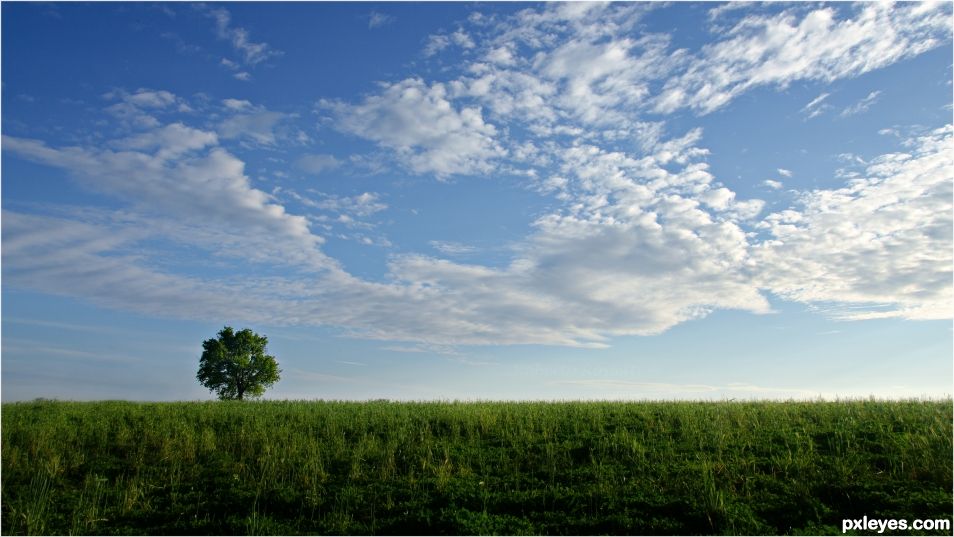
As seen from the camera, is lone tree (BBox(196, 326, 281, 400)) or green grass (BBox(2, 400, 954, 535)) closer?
green grass (BBox(2, 400, 954, 535))

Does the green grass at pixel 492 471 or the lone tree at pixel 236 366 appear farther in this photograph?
the lone tree at pixel 236 366

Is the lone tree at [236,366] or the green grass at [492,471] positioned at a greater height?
the lone tree at [236,366]

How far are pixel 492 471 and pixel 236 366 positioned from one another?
4284cm

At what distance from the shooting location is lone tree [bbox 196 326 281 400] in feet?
175

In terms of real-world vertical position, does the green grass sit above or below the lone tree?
below

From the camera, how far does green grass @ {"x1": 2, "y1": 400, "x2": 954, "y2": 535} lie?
13.6 m

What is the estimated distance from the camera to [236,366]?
176 feet

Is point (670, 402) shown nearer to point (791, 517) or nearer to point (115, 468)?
point (791, 517)

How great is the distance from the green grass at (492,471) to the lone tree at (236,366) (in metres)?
30.3

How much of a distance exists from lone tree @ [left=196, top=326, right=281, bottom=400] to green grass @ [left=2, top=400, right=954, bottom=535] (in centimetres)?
3025

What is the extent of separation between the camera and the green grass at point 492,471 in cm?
1362

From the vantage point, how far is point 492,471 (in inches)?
669

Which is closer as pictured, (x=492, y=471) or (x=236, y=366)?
(x=492, y=471)

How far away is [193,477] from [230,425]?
5.64m
